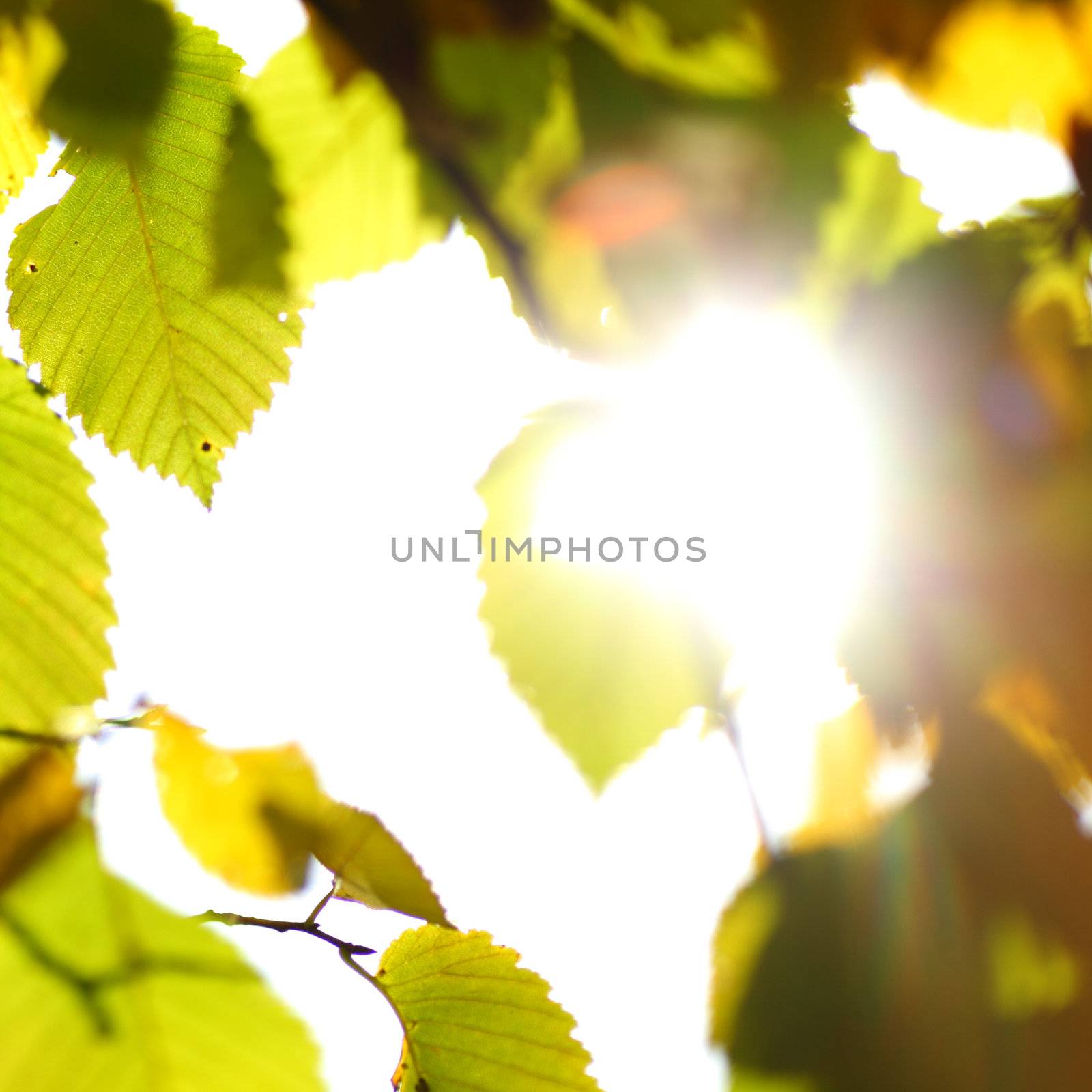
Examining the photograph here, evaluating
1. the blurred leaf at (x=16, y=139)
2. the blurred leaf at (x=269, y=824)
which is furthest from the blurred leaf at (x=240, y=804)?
the blurred leaf at (x=16, y=139)

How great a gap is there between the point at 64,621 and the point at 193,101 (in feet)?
1.31

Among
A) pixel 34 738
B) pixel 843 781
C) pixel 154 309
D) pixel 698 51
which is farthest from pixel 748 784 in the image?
pixel 154 309

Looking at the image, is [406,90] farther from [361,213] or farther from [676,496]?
[676,496]

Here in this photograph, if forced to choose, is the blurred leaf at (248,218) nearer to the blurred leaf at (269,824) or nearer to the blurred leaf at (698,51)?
the blurred leaf at (698,51)

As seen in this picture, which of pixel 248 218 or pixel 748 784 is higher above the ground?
pixel 248 218

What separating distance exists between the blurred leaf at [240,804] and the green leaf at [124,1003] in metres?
0.15

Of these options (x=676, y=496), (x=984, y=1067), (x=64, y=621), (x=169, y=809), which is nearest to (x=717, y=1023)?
(x=984, y=1067)

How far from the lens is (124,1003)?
499 millimetres

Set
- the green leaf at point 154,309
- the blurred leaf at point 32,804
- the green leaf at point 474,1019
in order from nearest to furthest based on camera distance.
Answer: the blurred leaf at point 32,804, the green leaf at point 154,309, the green leaf at point 474,1019

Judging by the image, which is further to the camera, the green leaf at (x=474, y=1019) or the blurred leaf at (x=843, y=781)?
the green leaf at (x=474, y=1019)

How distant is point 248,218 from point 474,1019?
2.35 feet

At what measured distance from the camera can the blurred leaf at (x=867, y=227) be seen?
16.7 inches

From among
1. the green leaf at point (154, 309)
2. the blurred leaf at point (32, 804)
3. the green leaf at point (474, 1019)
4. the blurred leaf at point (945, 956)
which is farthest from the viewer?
the green leaf at point (474, 1019)

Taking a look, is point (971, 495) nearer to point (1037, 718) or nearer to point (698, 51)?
point (1037, 718)
